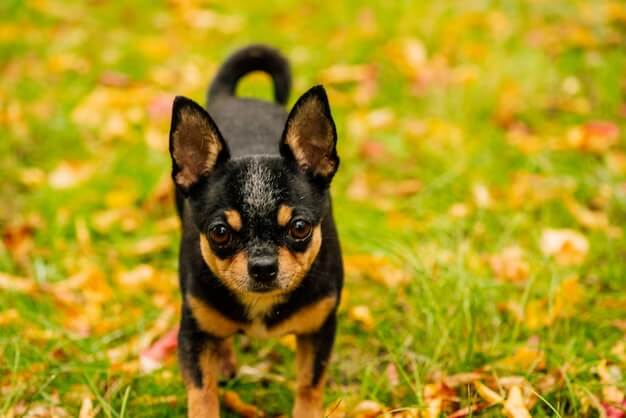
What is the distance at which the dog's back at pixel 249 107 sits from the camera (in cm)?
354

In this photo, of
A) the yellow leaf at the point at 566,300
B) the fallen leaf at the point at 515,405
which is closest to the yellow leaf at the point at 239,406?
the fallen leaf at the point at 515,405

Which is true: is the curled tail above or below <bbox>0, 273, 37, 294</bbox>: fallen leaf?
above

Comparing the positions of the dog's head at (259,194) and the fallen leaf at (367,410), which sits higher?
the dog's head at (259,194)

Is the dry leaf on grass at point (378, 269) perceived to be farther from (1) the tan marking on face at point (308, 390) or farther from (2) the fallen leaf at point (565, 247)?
(1) the tan marking on face at point (308, 390)

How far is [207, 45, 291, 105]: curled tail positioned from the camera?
421 cm

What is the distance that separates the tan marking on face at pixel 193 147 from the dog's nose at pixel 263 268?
0.46 metres

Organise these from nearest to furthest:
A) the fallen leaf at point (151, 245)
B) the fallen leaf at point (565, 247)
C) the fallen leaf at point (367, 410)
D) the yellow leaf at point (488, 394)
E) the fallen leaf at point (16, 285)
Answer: the yellow leaf at point (488, 394), the fallen leaf at point (367, 410), the fallen leaf at point (16, 285), the fallen leaf at point (565, 247), the fallen leaf at point (151, 245)

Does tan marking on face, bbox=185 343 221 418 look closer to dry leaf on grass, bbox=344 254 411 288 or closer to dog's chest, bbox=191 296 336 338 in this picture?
dog's chest, bbox=191 296 336 338

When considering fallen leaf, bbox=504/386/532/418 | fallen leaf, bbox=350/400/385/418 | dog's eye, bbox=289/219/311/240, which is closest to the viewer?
dog's eye, bbox=289/219/311/240

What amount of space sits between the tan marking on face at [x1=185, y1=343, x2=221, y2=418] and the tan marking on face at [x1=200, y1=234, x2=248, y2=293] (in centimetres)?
34

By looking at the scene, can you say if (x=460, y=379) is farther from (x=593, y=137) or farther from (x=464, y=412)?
(x=593, y=137)

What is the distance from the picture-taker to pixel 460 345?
364 cm

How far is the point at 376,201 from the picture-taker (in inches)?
207

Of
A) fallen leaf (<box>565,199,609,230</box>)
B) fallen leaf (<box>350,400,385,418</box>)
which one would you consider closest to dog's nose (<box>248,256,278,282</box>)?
fallen leaf (<box>350,400,385,418</box>)
